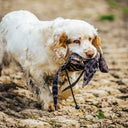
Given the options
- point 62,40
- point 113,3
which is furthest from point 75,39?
point 113,3

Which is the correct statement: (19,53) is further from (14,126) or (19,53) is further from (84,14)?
(84,14)

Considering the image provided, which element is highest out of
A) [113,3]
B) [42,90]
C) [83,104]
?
[113,3]

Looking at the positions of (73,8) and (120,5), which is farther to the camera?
(120,5)

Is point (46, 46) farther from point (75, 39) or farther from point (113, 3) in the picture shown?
point (113, 3)

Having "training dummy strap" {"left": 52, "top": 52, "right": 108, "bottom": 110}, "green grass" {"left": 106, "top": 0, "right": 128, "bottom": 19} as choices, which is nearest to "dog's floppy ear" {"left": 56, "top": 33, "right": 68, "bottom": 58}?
"training dummy strap" {"left": 52, "top": 52, "right": 108, "bottom": 110}

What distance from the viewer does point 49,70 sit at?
3205mm

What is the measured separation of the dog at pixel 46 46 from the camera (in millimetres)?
2939

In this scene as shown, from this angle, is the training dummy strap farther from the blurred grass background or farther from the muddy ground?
the blurred grass background

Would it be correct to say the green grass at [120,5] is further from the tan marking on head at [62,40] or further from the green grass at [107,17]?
the tan marking on head at [62,40]

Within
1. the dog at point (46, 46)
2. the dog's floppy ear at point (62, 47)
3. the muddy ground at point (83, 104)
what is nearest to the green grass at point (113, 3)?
the muddy ground at point (83, 104)

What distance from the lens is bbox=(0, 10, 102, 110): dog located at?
9.64 feet

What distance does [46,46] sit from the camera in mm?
3123

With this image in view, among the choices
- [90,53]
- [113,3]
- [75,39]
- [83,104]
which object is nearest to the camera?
[90,53]

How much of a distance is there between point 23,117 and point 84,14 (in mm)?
9611
